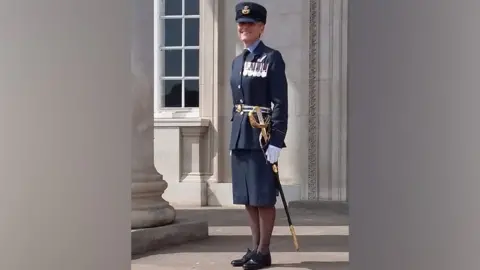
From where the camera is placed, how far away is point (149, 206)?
5.89m

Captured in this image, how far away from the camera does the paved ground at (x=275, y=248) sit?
16.3 feet

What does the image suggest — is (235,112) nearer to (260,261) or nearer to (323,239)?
(260,261)

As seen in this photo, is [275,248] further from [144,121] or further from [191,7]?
[191,7]

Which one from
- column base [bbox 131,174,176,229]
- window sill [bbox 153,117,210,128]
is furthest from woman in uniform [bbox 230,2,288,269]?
window sill [bbox 153,117,210,128]

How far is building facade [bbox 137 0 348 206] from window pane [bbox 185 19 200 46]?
0.01 meters

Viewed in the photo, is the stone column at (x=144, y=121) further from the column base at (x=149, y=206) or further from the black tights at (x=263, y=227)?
the black tights at (x=263, y=227)

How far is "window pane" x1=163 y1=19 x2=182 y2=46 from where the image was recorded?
34.8ft

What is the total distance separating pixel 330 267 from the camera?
16.0ft

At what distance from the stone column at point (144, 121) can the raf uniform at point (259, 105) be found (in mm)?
1377

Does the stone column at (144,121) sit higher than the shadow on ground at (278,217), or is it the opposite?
the stone column at (144,121)
